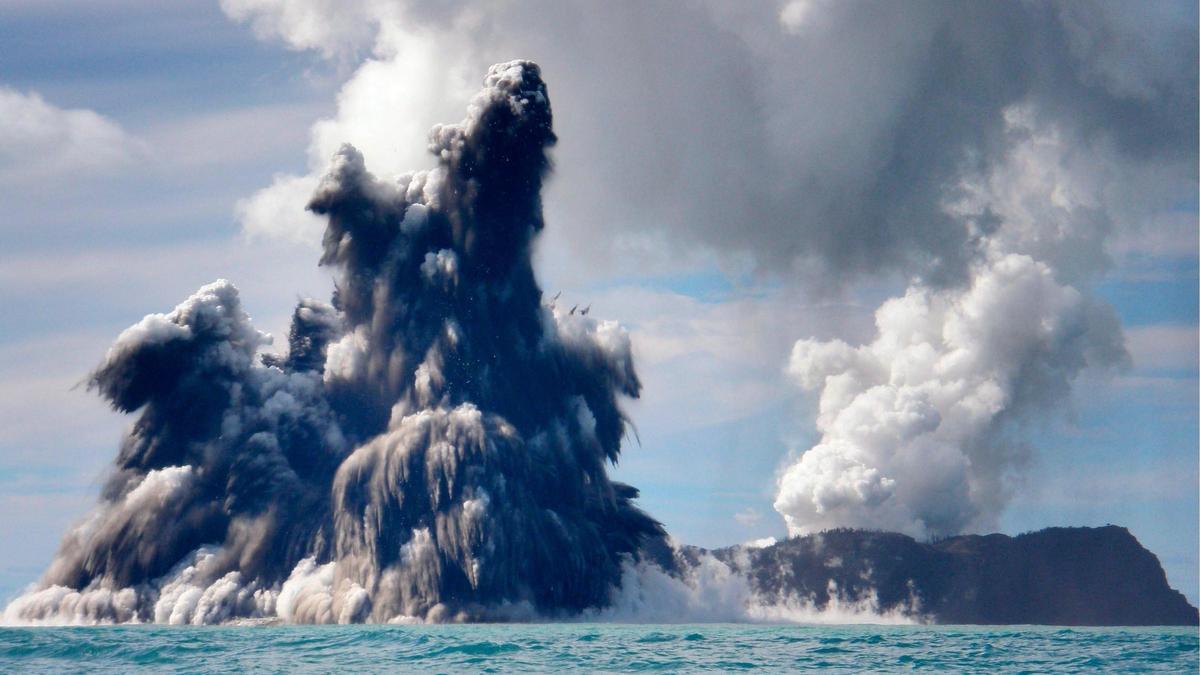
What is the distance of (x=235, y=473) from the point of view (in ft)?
615

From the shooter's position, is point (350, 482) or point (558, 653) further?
point (350, 482)

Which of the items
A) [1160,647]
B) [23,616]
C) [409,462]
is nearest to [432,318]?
[409,462]

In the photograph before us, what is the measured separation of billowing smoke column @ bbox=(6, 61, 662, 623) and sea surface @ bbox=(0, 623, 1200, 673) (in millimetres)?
43606

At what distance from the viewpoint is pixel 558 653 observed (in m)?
97.9

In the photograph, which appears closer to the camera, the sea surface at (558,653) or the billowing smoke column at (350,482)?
the sea surface at (558,653)

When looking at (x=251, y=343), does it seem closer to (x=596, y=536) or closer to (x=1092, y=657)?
(x=596, y=536)

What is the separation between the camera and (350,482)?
181375 mm

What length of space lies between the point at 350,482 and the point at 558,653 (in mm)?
88911

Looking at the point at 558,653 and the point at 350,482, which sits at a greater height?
the point at 350,482

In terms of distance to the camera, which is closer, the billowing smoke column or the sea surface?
the sea surface

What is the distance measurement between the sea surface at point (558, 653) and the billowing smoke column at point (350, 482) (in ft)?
143

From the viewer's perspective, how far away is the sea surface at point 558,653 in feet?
287

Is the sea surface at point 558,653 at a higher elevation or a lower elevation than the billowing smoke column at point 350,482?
lower

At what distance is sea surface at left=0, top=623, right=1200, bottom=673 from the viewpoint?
287 ft
